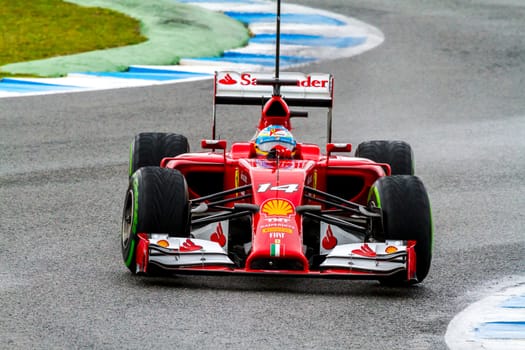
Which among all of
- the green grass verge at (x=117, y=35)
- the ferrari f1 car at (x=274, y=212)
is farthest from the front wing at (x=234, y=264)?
the green grass verge at (x=117, y=35)

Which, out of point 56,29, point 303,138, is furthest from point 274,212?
point 56,29

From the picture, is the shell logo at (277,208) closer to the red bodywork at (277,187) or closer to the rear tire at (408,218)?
the red bodywork at (277,187)

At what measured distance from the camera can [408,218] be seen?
8039mm

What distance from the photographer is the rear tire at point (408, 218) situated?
797 cm

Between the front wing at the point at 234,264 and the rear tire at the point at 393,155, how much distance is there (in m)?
2.12

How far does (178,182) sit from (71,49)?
10.1m

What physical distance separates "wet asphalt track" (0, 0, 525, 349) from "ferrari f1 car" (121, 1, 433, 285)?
19 centimetres

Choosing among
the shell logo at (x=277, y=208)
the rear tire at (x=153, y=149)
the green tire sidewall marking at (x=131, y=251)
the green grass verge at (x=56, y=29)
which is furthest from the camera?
the green grass verge at (x=56, y=29)

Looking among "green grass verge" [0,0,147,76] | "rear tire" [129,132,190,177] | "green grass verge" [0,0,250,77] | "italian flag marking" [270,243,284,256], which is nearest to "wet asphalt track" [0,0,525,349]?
"italian flag marking" [270,243,284,256]

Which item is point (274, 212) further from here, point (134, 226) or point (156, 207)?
point (134, 226)

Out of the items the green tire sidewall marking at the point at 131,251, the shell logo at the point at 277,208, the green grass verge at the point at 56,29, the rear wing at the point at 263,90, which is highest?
the rear wing at the point at 263,90

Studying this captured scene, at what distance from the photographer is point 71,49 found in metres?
17.8

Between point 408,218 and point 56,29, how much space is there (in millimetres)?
12156

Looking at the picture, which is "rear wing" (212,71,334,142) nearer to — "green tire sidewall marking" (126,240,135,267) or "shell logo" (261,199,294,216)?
"shell logo" (261,199,294,216)
